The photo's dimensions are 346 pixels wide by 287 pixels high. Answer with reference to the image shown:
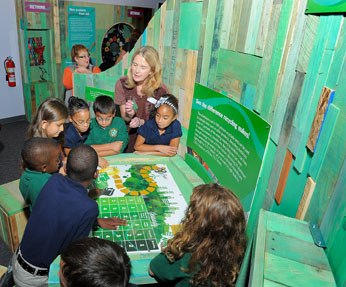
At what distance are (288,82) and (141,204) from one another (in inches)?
48.8

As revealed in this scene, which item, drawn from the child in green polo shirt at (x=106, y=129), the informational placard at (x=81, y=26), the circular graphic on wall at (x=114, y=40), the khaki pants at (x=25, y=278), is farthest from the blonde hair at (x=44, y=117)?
the circular graphic on wall at (x=114, y=40)

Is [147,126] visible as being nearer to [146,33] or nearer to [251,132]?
[146,33]

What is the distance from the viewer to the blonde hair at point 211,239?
1441 millimetres

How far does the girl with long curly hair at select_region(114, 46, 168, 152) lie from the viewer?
9.48ft

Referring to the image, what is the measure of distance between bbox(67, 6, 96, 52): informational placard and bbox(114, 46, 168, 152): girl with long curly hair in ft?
11.1

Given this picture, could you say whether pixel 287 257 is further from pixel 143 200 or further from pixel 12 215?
pixel 12 215

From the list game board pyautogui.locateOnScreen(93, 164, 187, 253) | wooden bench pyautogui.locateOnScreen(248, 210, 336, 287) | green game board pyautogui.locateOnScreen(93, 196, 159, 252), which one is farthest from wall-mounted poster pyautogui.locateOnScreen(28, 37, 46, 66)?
wooden bench pyautogui.locateOnScreen(248, 210, 336, 287)

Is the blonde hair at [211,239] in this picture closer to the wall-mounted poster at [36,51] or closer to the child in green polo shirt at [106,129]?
the child in green polo shirt at [106,129]

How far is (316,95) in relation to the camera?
1225mm

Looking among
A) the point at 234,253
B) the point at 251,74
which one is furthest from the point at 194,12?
the point at 234,253

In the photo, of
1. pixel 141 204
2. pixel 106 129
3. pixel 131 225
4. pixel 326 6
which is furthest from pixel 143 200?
pixel 326 6

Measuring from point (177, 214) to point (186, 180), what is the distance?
1.59 feet

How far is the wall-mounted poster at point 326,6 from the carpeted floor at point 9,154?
3076mm

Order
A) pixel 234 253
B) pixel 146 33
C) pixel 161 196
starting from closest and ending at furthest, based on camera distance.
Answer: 1. pixel 234 253
2. pixel 161 196
3. pixel 146 33
